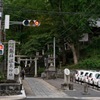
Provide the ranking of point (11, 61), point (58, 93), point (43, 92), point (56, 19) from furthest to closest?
point (56, 19), point (43, 92), point (58, 93), point (11, 61)

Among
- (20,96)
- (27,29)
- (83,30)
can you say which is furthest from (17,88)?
(27,29)

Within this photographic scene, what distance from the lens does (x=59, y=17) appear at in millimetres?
55438

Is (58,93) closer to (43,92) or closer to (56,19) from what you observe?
(43,92)

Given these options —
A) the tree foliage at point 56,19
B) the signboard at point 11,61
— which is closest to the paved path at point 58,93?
the signboard at point 11,61

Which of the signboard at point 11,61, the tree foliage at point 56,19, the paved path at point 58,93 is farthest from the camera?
the tree foliage at point 56,19

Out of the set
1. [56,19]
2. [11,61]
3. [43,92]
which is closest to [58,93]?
[43,92]

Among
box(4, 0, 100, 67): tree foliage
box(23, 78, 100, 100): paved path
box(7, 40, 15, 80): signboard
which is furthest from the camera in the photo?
box(4, 0, 100, 67): tree foliage

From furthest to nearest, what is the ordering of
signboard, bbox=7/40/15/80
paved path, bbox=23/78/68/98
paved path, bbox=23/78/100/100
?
signboard, bbox=7/40/15/80 < paved path, bbox=23/78/68/98 < paved path, bbox=23/78/100/100

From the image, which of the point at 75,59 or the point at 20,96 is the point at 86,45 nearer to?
the point at 75,59

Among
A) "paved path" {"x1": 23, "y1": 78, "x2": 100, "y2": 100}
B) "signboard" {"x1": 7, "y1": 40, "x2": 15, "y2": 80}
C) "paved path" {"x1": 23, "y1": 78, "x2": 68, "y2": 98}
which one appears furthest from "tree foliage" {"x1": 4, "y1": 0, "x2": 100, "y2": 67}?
"signboard" {"x1": 7, "y1": 40, "x2": 15, "y2": 80}

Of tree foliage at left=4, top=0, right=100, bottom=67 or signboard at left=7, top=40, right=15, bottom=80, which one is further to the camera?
tree foliage at left=4, top=0, right=100, bottom=67

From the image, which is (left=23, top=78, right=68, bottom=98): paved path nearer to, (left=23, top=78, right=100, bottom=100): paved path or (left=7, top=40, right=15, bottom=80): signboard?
(left=23, top=78, right=100, bottom=100): paved path

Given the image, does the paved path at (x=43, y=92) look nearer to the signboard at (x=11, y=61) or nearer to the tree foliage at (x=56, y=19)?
the signboard at (x=11, y=61)

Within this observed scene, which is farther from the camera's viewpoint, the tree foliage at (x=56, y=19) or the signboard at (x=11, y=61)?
the tree foliage at (x=56, y=19)
